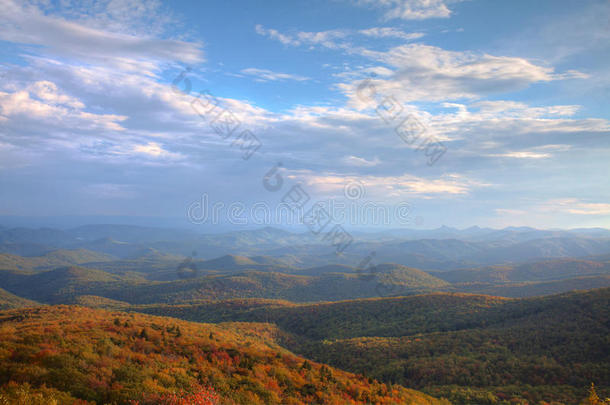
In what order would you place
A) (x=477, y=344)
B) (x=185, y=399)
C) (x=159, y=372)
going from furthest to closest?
1. (x=477, y=344)
2. (x=159, y=372)
3. (x=185, y=399)

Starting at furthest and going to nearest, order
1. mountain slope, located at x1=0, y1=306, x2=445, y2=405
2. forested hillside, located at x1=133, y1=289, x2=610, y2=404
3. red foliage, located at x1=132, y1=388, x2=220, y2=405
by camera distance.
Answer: forested hillside, located at x1=133, y1=289, x2=610, y2=404
mountain slope, located at x1=0, y1=306, x2=445, y2=405
red foliage, located at x1=132, y1=388, x2=220, y2=405

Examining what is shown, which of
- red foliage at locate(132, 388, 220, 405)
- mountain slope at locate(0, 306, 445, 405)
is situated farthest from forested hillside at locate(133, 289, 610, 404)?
red foliage at locate(132, 388, 220, 405)

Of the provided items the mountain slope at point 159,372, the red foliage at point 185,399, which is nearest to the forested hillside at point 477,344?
the mountain slope at point 159,372

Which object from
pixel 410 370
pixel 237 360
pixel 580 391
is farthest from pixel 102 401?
pixel 580 391

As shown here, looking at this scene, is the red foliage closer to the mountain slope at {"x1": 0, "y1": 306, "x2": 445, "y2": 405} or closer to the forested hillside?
the mountain slope at {"x1": 0, "y1": 306, "x2": 445, "y2": 405}

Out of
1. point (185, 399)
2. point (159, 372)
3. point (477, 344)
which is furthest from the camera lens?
point (477, 344)

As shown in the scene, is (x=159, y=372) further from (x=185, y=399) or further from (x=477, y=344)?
(x=477, y=344)

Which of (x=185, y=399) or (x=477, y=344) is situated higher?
(x=185, y=399)

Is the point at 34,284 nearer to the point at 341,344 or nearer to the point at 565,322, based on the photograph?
the point at 341,344

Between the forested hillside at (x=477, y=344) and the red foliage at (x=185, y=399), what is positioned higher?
the red foliage at (x=185, y=399)

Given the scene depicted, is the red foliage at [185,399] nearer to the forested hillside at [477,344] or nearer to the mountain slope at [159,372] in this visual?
the mountain slope at [159,372]

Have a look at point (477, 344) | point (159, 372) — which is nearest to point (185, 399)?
point (159, 372)

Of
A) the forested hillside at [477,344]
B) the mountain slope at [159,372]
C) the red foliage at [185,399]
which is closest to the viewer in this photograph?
the red foliage at [185,399]

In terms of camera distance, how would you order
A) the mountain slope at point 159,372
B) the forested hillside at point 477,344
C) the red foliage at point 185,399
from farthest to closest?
the forested hillside at point 477,344
the mountain slope at point 159,372
the red foliage at point 185,399
